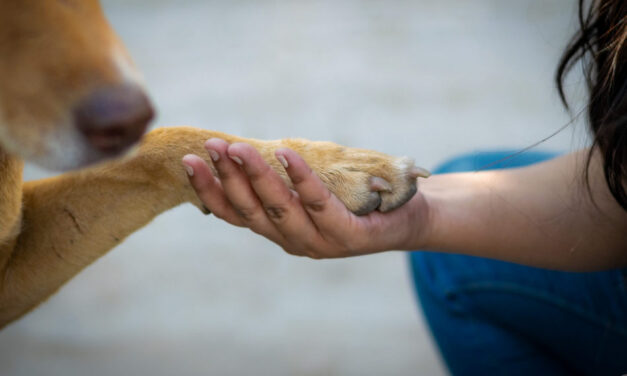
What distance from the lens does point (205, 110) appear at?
330 centimetres

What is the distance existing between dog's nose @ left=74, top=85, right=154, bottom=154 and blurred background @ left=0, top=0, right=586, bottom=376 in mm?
833

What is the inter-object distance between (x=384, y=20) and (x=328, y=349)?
261 centimetres

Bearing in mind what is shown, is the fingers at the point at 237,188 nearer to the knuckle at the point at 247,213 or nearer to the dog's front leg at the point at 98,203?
the knuckle at the point at 247,213

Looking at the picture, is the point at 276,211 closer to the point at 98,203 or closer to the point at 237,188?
the point at 237,188

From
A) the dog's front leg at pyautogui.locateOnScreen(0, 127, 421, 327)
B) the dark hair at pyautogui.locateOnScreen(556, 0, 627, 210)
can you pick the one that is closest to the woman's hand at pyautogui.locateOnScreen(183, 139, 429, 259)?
the dog's front leg at pyautogui.locateOnScreen(0, 127, 421, 327)

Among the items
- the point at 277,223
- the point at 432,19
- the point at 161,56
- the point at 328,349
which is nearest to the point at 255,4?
the point at 161,56

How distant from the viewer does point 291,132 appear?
312 centimetres

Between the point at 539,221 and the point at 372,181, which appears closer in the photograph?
the point at 372,181

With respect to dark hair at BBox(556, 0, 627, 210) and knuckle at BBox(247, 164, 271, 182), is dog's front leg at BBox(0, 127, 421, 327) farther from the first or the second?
dark hair at BBox(556, 0, 627, 210)

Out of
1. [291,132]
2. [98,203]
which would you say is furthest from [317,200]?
[291,132]

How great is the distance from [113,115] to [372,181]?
49 centimetres

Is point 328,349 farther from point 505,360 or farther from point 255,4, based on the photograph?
point 255,4

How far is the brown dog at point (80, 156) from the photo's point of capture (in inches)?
35.9

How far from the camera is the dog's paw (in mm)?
1170
